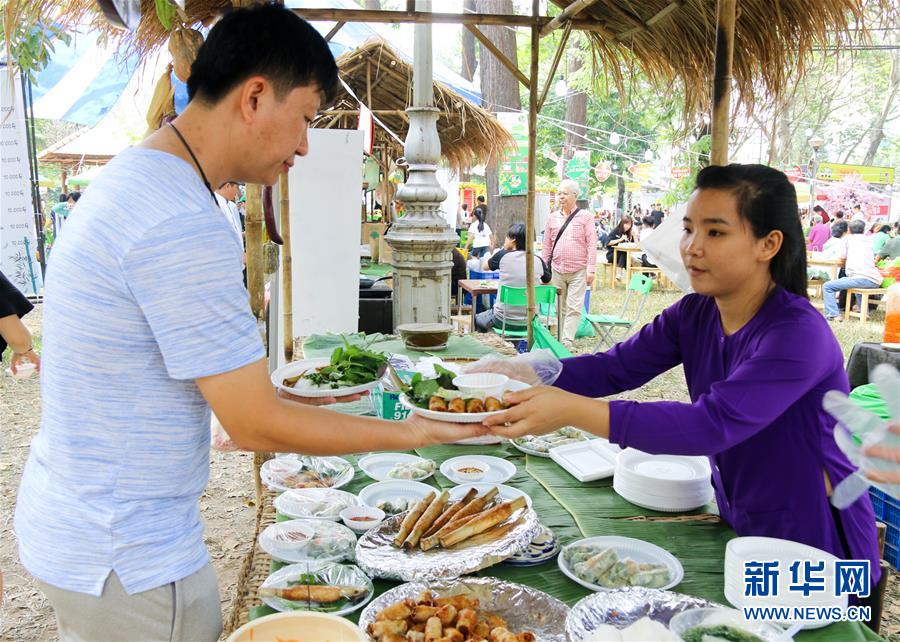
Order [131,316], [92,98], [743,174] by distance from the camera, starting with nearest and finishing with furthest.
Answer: [131,316] → [743,174] → [92,98]

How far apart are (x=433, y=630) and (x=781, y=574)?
85 centimetres

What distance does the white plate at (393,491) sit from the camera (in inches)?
91.7

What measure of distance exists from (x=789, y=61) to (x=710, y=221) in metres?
2.33

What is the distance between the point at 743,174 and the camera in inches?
79.9

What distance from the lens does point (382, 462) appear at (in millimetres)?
2727

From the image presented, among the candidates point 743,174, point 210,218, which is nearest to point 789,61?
point 743,174

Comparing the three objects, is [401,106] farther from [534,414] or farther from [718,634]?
[718,634]

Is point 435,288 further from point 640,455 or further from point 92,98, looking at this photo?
point 92,98

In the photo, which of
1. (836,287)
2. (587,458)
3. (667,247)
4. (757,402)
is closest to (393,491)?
(587,458)

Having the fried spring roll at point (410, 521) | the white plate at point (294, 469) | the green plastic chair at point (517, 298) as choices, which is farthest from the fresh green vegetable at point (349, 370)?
the green plastic chair at point (517, 298)

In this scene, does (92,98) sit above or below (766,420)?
above

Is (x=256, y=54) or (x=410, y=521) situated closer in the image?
(x=256, y=54)

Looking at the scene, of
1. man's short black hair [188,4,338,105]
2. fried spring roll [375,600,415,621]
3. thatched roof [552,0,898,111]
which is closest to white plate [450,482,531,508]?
fried spring roll [375,600,415,621]

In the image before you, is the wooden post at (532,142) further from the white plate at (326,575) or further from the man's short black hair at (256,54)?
the white plate at (326,575)
